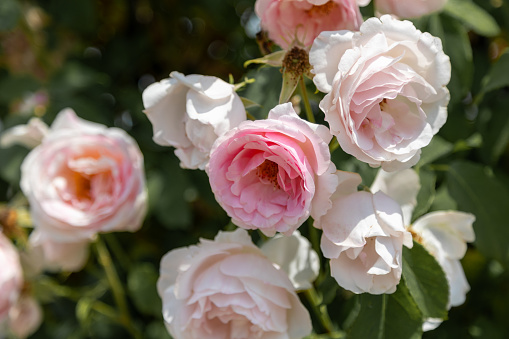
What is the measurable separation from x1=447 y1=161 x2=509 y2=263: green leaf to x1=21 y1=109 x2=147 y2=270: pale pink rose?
24.7 inches

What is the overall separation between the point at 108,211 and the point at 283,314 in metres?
0.49

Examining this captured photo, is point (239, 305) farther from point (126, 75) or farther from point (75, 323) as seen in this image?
point (126, 75)

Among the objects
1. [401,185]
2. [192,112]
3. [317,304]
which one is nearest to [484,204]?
[401,185]

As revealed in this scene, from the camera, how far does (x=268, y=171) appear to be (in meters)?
0.73

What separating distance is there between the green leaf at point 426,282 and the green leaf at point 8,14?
1093 mm

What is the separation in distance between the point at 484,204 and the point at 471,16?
0.35 m

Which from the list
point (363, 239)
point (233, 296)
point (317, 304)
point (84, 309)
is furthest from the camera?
point (84, 309)

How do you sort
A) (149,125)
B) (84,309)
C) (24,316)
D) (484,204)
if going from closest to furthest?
(484,204), (84,309), (24,316), (149,125)

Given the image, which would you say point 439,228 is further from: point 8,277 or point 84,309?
point 8,277

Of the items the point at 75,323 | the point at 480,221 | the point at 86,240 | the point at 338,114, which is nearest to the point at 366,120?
the point at 338,114

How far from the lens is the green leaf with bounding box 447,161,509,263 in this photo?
100cm

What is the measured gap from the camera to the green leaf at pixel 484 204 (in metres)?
1.00

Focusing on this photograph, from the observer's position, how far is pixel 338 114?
2.20ft

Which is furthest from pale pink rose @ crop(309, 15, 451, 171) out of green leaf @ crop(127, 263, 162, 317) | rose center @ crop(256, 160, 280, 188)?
green leaf @ crop(127, 263, 162, 317)
